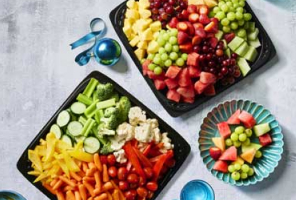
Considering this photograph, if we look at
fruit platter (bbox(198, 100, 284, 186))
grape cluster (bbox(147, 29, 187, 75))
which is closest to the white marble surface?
fruit platter (bbox(198, 100, 284, 186))

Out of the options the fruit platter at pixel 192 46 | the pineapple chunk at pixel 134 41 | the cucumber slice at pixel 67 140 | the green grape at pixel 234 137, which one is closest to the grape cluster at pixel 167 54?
the fruit platter at pixel 192 46

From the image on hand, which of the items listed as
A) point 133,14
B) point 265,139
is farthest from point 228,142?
point 133,14

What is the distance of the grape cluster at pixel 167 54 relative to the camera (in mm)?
1995

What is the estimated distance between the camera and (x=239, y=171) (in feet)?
6.66

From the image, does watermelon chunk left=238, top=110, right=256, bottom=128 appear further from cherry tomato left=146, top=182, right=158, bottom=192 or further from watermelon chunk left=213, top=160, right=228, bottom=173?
cherry tomato left=146, top=182, right=158, bottom=192

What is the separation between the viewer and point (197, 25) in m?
2.01

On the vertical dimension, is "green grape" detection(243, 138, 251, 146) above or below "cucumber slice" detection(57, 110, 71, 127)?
below

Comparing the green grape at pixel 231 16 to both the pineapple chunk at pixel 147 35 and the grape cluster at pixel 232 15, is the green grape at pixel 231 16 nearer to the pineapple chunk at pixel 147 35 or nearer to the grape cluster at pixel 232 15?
the grape cluster at pixel 232 15

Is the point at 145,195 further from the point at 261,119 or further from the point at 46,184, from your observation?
the point at 261,119

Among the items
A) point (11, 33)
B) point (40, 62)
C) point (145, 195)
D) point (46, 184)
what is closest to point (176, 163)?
point (145, 195)

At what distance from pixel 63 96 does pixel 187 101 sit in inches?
19.7

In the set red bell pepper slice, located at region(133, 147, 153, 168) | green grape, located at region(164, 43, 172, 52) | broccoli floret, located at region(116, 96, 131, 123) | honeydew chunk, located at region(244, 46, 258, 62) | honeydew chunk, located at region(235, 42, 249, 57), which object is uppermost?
green grape, located at region(164, 43, 172, 52)

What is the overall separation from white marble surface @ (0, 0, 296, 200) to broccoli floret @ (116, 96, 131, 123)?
80 mm

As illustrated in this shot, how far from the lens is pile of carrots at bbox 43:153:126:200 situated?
6.66 feet
